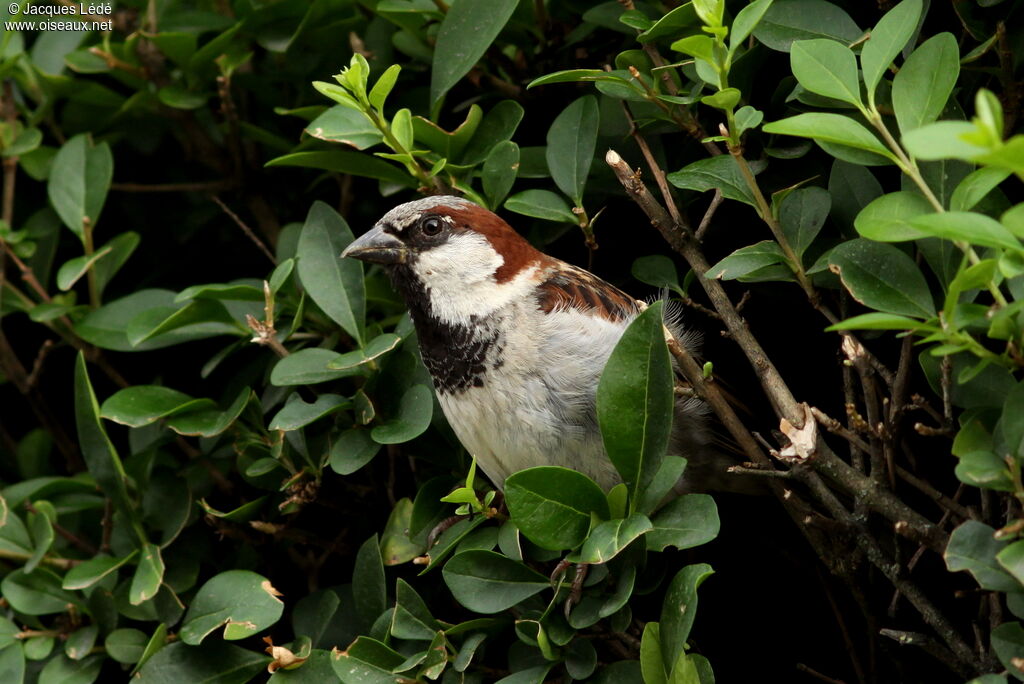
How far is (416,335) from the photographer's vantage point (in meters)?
1.79

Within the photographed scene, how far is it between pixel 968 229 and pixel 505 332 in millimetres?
882

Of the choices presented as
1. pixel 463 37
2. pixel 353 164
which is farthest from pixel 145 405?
pixel 463 37

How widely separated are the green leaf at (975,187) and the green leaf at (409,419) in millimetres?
774

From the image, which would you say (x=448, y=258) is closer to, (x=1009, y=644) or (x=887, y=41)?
(x=887, y=41)

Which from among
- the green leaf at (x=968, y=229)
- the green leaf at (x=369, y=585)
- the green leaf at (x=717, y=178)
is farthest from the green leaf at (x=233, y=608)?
the green leaf at (x=968, y=229)

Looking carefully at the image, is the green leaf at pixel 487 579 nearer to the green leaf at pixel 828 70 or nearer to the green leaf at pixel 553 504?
the green leaf at pixel 553 504

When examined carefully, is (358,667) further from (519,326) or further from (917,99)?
(917,99)

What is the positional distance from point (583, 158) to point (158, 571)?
93cm

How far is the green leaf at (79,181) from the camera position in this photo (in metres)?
1.96

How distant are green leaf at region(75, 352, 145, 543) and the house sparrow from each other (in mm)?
467

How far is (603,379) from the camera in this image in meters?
1.26

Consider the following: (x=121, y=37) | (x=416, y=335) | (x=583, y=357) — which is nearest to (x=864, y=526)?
(x=583, y=357)

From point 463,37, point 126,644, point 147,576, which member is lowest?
point 126,644

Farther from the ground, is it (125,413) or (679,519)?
(679,519)
